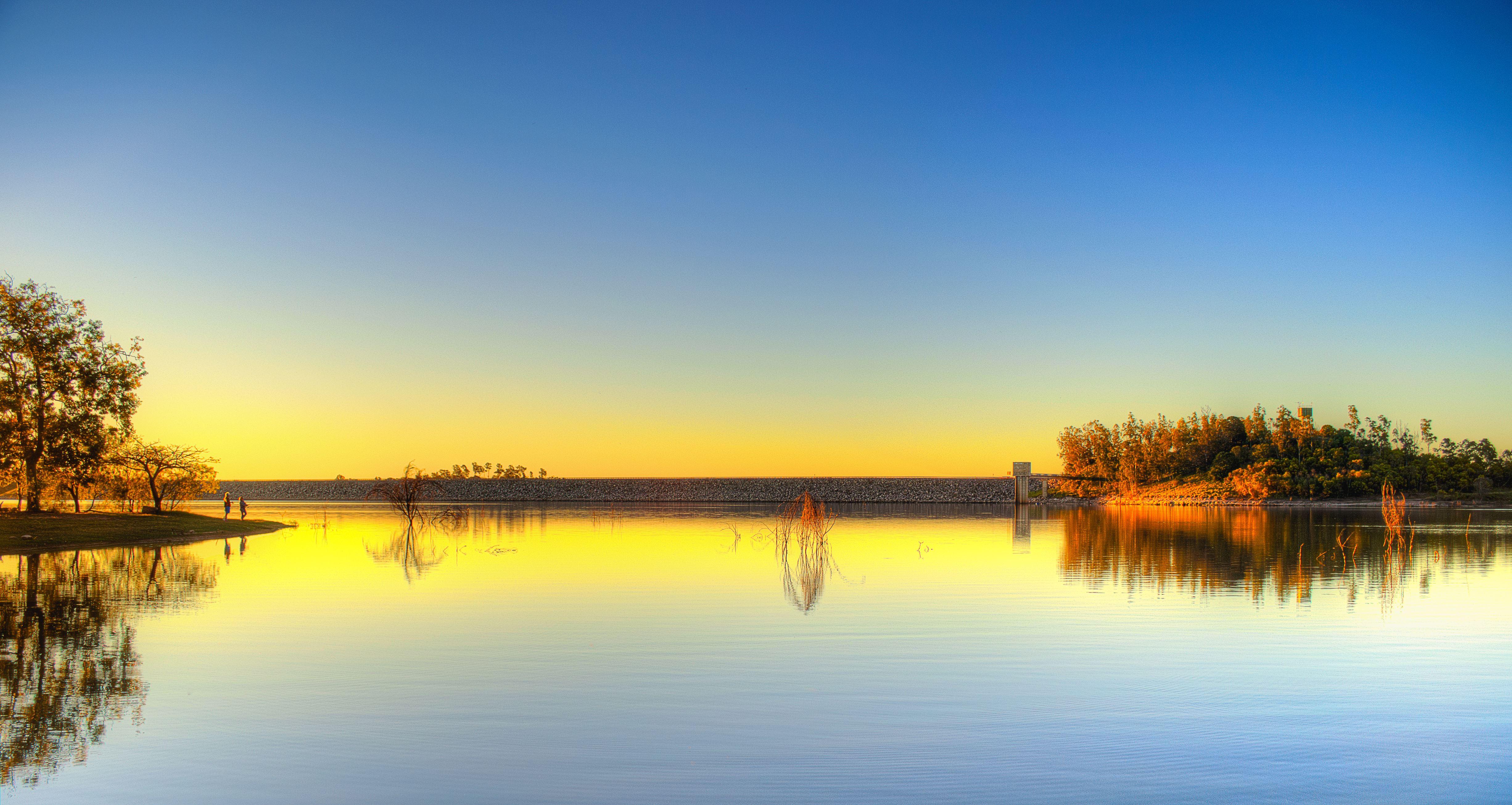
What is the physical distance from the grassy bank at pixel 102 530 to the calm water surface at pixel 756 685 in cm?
573

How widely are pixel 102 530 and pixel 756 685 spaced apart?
24092mm

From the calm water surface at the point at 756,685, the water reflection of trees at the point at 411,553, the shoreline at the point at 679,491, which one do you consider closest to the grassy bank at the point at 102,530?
the water reflection of trees at the point at 411,553

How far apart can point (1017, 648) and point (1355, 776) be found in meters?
4.36

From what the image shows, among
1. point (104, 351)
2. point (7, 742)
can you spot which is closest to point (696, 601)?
point (7, 742)

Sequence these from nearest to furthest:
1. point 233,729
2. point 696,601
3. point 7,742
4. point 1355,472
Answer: point 7,742
point 233,729
point 696,601
point 1355,472

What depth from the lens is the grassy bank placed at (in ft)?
73.6

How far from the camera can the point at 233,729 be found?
7020 millimetres


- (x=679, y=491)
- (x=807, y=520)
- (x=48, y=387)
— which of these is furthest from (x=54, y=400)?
(x=679, y=491)

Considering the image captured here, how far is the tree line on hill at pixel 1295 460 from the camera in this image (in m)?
71.6

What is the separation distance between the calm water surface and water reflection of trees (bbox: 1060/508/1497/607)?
0.74 feet

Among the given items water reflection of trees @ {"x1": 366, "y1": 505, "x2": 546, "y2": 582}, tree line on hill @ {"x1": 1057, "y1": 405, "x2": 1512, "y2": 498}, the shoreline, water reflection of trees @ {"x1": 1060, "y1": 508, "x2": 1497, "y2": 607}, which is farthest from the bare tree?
tree line on hill @ {"x1": 1057, "y1": 405, "x2": 1512, "y2": 498}

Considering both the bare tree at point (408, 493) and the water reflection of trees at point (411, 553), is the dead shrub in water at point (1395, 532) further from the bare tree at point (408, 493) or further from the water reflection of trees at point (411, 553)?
the bare tree at point (408, 493)

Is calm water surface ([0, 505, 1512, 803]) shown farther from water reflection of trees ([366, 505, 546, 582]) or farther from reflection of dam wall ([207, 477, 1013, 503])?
reflection of dam wall ([207, 477, 1013, 503])

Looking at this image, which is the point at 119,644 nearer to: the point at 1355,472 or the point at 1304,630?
the point at 1304,630
